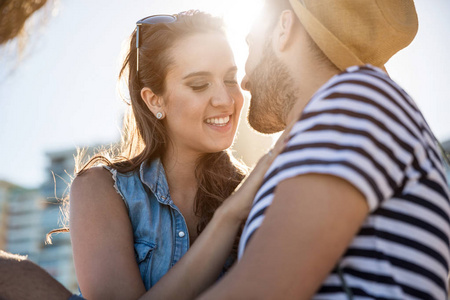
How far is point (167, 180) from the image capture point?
3219 mm

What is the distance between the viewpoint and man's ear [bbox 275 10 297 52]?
2110 millimetres

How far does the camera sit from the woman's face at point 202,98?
10.7 ft

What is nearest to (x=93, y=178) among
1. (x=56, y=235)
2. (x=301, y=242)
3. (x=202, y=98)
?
(x=202, y=98)

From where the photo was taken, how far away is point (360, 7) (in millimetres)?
2080

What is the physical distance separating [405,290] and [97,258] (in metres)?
1.59

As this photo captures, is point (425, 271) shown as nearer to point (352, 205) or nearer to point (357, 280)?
point (357, 280)

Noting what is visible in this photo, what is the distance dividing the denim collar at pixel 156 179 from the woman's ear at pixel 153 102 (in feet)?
1.34

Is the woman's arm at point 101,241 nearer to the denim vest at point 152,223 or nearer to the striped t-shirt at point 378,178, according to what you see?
the denim vest at point 152,223

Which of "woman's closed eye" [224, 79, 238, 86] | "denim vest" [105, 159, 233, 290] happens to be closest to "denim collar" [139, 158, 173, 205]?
"denim vest" [105, 159, 233, 290]

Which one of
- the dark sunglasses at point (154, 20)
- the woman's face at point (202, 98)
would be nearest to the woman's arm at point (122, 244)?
the woman's face at point (202, 98)

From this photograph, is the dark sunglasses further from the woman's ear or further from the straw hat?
the straw hat

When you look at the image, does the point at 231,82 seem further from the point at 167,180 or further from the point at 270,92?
the point at 270,92

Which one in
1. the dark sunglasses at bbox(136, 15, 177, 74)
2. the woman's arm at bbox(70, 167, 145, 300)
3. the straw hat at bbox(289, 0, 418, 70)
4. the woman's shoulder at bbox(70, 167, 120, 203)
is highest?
the straw hat at bbox(289, 0, 418, 70)

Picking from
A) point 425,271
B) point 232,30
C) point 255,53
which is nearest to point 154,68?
point 232,30
